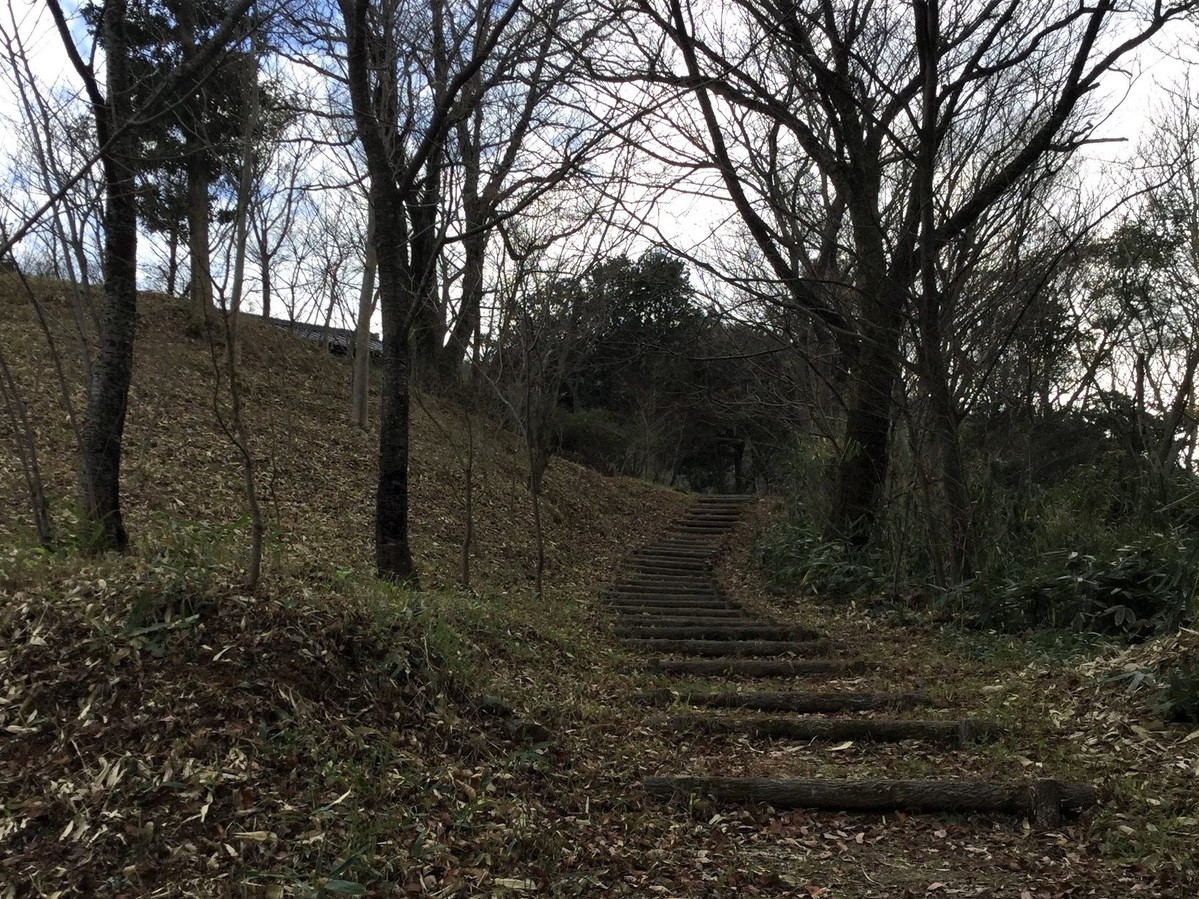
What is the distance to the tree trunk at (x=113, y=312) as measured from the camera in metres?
4.91

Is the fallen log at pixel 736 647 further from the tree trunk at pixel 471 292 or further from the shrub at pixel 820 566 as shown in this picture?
the tree trunk at pixel 471 292

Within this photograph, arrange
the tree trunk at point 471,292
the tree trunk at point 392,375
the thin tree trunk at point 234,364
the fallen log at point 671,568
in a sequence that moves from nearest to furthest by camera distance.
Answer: the thin tree trunk at point 234,364
the tree trunk at point 392,375
the tree trunk at point 471,292
the fallen log at point 671,568

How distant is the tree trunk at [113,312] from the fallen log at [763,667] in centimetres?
380

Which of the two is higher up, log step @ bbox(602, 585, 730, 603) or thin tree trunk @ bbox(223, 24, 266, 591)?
thin tree trunk @ bbox(223, 24, 266, 591)

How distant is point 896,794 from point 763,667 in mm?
2392

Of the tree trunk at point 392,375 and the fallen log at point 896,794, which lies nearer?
the fallen log at point 896,794

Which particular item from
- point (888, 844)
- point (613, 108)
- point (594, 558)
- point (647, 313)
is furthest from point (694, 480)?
point (888, 844)

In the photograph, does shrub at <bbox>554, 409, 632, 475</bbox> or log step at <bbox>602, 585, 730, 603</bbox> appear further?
shrub at <bbox>554, 409, 632, 475</bbox>

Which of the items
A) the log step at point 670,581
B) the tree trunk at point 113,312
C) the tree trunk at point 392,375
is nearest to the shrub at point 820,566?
the log step at point 670,581

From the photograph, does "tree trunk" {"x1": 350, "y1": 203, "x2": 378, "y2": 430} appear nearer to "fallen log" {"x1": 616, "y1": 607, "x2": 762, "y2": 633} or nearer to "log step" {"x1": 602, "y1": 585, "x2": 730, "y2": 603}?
"log step" {"x1": 602, "y1": 585, "x2": 730, "y2": 603}

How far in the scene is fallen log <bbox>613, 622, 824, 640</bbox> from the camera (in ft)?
23.6

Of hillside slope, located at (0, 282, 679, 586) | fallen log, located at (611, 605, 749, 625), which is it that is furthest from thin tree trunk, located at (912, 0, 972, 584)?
hillside slope, located at (0, 282, 679, 586)

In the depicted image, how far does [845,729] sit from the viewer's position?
4.54 meters

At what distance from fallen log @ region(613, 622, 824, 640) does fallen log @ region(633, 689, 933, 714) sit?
200 centimetres
